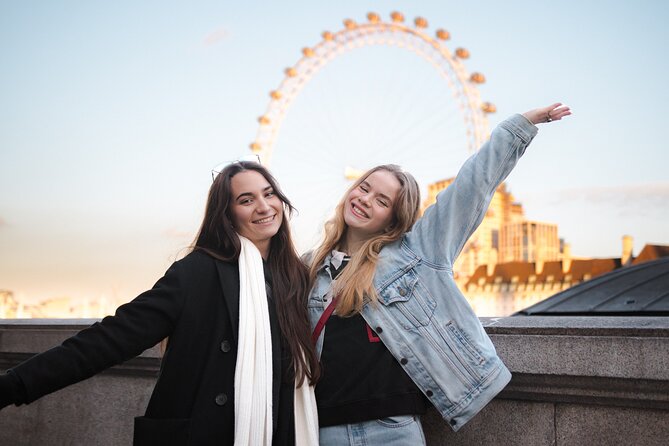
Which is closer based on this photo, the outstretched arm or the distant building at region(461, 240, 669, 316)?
the outstretched arm

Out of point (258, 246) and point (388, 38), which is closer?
point (258, 246)

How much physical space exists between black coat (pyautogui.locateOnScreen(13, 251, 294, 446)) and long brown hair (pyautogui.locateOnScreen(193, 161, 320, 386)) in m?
0.07

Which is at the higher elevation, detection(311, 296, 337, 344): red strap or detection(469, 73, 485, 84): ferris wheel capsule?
detection(469, 73, 485, 84): ferris wheel capsule

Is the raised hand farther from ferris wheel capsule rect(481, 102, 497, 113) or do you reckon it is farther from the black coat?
ferris wheel capsule rect(481, 102, 497, 113)

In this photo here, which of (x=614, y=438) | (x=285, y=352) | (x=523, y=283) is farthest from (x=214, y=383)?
(x=523, y=283)

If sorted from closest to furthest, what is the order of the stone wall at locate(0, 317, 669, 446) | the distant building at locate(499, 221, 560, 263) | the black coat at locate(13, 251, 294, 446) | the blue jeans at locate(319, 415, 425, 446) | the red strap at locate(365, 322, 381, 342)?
the black coat at locate(13, 251, 294, 446), the blue jeans at locate(319, 415, 425, 446), the red strap at locate(365, 322, 381, 342), the stone wall at locate(0, 317, 669, 446), the distant building at locate(499, 221, 560, 263)

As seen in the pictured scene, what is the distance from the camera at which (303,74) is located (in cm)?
3350

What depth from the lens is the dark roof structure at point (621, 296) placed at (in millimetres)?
11133

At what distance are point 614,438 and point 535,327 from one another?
58cm

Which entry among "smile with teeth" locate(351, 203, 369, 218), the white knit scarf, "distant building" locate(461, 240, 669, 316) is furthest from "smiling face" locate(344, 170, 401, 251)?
"distant building" locate(461, 240, 669, 316)

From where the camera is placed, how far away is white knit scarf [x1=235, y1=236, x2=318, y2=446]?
2904 mm

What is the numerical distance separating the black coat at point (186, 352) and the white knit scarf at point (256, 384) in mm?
44

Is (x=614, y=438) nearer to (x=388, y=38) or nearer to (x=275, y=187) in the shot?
(x=275, y=187)

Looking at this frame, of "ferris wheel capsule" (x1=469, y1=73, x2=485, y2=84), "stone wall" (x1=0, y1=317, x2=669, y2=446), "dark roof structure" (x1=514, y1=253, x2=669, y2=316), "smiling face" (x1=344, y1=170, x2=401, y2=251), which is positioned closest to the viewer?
"stone wall" (x1=0, y1=317, x2=669, y2=446)
